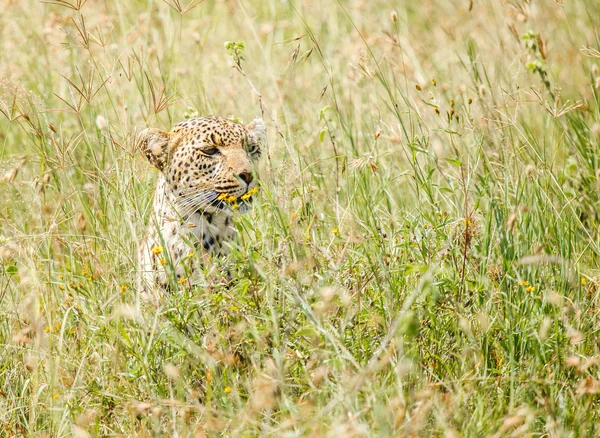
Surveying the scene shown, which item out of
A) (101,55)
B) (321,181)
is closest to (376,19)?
(101,55)

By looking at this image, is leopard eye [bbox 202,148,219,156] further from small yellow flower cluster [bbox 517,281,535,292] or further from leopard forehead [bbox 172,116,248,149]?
small yellow flower cluster [bbox 517,281,535,292]

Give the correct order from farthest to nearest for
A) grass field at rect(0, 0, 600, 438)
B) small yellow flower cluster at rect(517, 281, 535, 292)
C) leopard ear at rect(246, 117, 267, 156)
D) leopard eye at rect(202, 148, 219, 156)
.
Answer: leopard ear at rect(246, 117, 267, 156)
leopard eye at rect(202, 148, 219, 156)
small yellow flower cluster at rect(517, 281, 535, 292)
grass field at rect(0, 0, 600, 438)

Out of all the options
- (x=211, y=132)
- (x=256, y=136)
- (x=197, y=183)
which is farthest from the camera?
(x=256, y=136)

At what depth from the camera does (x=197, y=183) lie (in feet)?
14.6

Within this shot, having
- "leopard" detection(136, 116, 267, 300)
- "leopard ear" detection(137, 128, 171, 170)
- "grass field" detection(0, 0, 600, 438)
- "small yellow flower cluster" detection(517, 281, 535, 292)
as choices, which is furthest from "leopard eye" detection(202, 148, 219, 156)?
"small yellow flower cluster" detection(517, 281, 535, 292)

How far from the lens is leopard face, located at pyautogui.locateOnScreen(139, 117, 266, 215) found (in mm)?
4402

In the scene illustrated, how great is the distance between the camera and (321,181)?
16.7ft

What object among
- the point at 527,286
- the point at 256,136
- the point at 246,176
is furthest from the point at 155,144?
the point at 527,286

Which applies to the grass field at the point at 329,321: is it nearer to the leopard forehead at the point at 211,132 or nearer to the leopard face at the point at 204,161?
the leopard face at the point at 204,161

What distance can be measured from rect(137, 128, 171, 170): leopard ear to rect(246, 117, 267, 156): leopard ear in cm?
43

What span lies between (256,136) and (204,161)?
0.38 meters

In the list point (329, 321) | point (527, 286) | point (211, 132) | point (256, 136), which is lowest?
point (527, 286)

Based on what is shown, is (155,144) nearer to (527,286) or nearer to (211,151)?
(211,151)

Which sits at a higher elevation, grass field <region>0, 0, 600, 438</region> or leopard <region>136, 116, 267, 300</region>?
leopard <region>136, 116, 267, 300</region>
